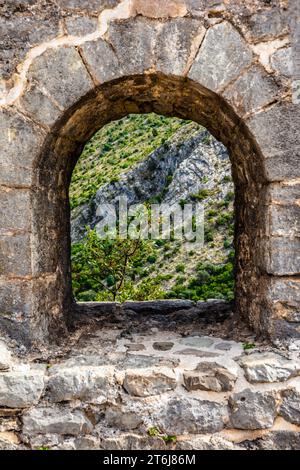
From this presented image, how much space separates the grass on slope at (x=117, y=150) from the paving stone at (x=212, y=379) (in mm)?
18754

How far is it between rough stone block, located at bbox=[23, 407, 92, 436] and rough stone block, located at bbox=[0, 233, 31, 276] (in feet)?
2.72

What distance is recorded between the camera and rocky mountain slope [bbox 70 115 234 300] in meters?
13.4

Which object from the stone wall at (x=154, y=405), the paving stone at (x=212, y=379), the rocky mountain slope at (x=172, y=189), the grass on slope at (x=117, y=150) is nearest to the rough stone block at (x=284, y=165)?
the stone wall at (x=154, y=405)

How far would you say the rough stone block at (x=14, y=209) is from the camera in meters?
2.80

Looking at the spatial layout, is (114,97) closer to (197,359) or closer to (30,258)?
(30,258)

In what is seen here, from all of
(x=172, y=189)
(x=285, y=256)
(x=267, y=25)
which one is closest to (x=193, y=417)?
(x=285, y=256)

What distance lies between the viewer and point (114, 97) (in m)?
3.10

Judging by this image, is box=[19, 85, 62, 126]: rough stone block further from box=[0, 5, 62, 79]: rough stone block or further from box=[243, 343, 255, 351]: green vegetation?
box=[243, 343, 255, 351]: green vegetation

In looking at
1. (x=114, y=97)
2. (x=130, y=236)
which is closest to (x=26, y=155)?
(x=114, y=97)

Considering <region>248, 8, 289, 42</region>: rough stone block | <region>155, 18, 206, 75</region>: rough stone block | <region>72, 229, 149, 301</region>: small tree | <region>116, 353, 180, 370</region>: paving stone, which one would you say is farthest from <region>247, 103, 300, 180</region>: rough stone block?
<region>72, 229, 149, 301</region>: small tree

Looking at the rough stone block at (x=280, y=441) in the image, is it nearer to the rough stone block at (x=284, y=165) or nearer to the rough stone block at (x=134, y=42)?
the rough stone block at (x=284, y=165)

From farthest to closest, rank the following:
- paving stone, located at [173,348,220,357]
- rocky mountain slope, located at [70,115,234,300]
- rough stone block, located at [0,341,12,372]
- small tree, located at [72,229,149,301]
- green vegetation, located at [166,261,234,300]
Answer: rocky mountain slope, located at [70,115,234,300] < green vegetation, located at [166,261,234,300] < small tree, located at [72,229,149,301] < paving stone, located at [173,348,220,357] < rough stone block, located at [0,341,12,372]

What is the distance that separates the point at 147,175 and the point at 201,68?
18535 millimetres

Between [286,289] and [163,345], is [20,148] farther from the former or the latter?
[286,289]
